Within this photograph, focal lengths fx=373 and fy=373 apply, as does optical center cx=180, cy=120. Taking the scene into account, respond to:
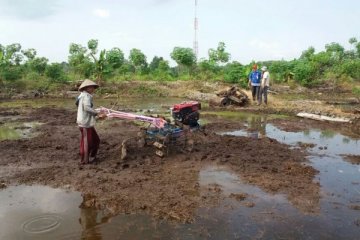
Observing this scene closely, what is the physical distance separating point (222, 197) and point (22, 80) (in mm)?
24025

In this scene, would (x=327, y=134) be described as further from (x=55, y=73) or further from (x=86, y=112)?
(x=55, y=73)

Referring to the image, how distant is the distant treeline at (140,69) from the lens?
1055 inches

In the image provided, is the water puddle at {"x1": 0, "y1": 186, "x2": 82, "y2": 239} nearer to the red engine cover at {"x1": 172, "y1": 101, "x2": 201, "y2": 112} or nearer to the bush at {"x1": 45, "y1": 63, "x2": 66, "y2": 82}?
the red engine cover at {"x1": 172, "y1": 101, "x2": 201, "y2": 112}

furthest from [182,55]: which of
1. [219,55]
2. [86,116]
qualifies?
[86,116]

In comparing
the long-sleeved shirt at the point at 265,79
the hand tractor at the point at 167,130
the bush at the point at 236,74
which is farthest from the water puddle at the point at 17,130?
the bush at the point at 236,74

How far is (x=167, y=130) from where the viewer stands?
8805mm

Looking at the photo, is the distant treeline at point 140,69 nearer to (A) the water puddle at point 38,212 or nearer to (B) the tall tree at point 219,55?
(B) the tall tree at point 219,55

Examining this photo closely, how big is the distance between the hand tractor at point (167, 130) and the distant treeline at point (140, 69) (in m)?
18.6

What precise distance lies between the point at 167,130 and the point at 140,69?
90.0 ft

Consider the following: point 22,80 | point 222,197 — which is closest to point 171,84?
point 22,80

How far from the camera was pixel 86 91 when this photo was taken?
8.08 meters

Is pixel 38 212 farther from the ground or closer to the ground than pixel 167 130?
closer to the ground

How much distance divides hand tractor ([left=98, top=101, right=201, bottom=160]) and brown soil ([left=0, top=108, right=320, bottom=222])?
225mm

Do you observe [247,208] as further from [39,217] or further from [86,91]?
[86,91]
